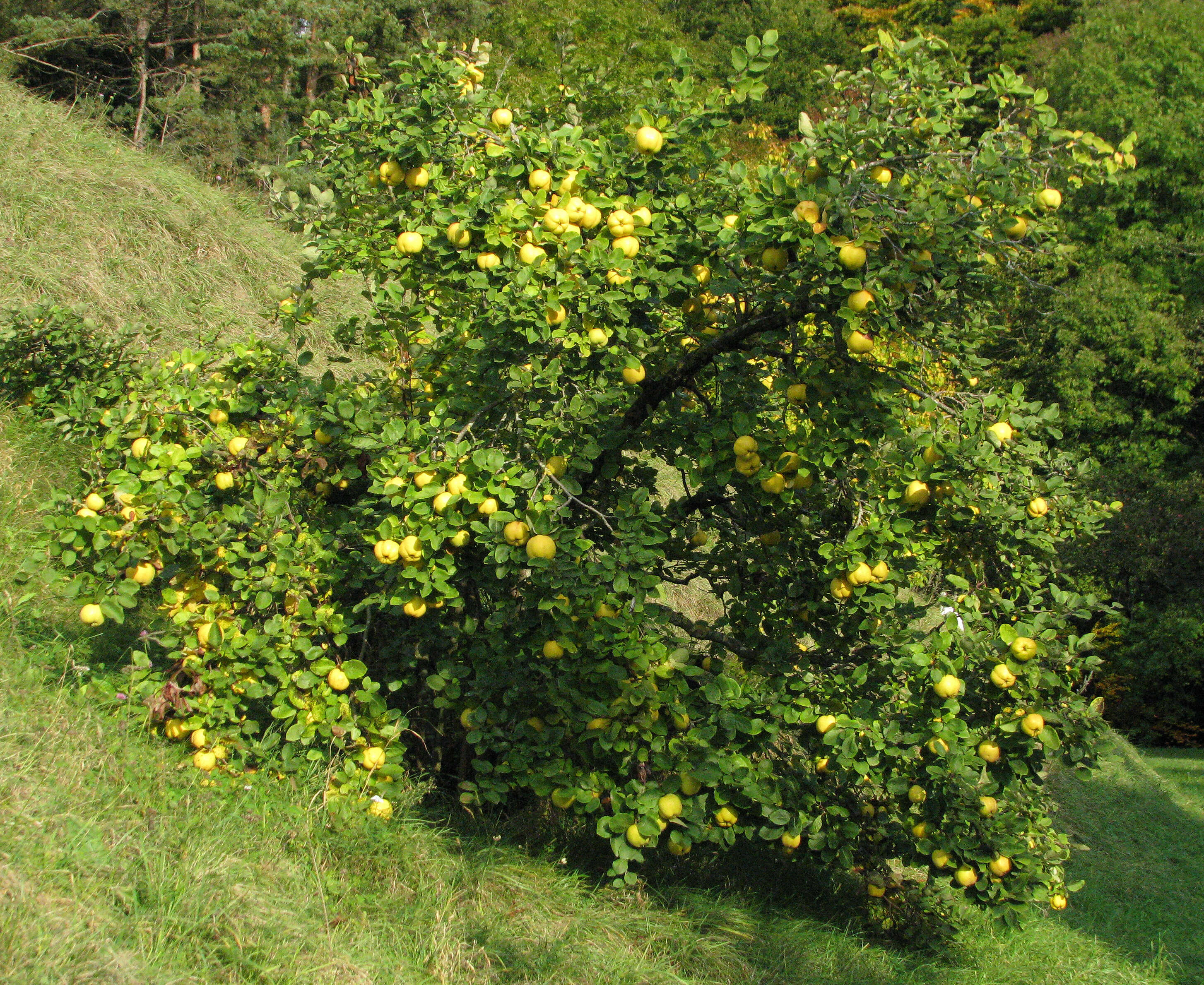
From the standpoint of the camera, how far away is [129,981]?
2.04 meters

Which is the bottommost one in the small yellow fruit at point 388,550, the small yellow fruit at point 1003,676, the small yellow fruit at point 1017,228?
the small yellow fruit at point 388,550

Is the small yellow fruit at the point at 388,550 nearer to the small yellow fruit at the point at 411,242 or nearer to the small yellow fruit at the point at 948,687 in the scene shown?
the small yellow fruit at the point at 411,242

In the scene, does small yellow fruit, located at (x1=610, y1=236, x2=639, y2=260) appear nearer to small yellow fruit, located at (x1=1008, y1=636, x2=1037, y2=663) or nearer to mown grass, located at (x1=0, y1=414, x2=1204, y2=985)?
small yellow fruit, located at (x1=1008, y1=636, x2=1037, y2=663)

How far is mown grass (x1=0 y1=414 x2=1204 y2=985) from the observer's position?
7.47ft

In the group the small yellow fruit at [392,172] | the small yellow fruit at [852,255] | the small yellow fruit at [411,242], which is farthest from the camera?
the small yellow fruit at [392,172]

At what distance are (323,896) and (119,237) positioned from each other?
5682mm

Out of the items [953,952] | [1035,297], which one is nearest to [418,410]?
[953,952]

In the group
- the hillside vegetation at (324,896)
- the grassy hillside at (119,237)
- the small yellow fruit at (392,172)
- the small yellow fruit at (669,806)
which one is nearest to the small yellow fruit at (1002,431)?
the small yellow fruit at (669,806)

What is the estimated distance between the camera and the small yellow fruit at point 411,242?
10.6 ft

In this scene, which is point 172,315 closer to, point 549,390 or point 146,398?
point 146,398

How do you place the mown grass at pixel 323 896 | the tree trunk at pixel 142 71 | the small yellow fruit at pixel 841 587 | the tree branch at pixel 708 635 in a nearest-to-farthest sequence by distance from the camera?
the mown grass at pixel 323 896, the small yellow fruit at pixel 841 587, the tree branch at pixel 708 635, the tree trunk at pixel 142 71

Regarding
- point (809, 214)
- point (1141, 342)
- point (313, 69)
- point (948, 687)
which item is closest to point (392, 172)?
point (809, 214)

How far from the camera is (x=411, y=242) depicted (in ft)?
10.6

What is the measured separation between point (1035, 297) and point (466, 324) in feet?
42.7
